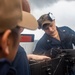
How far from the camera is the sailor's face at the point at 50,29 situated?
1.97 metres

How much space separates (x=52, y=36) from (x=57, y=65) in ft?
1.85

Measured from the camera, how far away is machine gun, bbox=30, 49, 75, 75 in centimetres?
123

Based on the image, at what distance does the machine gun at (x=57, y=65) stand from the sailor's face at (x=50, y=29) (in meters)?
0.41

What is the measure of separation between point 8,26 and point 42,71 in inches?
30.5

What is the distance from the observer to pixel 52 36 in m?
1.99

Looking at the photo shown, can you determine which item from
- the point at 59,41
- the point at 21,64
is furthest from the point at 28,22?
the point at 59,41

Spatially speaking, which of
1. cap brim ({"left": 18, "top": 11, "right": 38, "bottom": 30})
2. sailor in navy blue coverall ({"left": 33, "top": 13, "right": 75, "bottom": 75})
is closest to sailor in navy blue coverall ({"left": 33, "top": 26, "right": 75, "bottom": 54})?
sailor in navy blue coverall ({"left": 33, "top": 13, "right": 75, "bottom": 75})

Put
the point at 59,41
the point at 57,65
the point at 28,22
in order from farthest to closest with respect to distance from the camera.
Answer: the point at 59,41 → the point at 57,65 → the point at 28,22

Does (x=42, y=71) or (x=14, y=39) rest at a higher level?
(x=14, y=39)

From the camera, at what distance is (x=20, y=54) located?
32.4 inches

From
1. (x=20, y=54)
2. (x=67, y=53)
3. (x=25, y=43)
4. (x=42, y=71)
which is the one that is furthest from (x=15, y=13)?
(x=25, y=43)

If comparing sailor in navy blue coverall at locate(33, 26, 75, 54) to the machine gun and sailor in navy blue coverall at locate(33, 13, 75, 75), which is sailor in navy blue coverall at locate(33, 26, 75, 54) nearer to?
sailor in navy blue coverall at locate(33, 13, 75, 75)

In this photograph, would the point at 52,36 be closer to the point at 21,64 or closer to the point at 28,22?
the point at 21,64

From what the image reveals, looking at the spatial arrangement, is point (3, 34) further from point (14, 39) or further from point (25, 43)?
point (25, 43)
